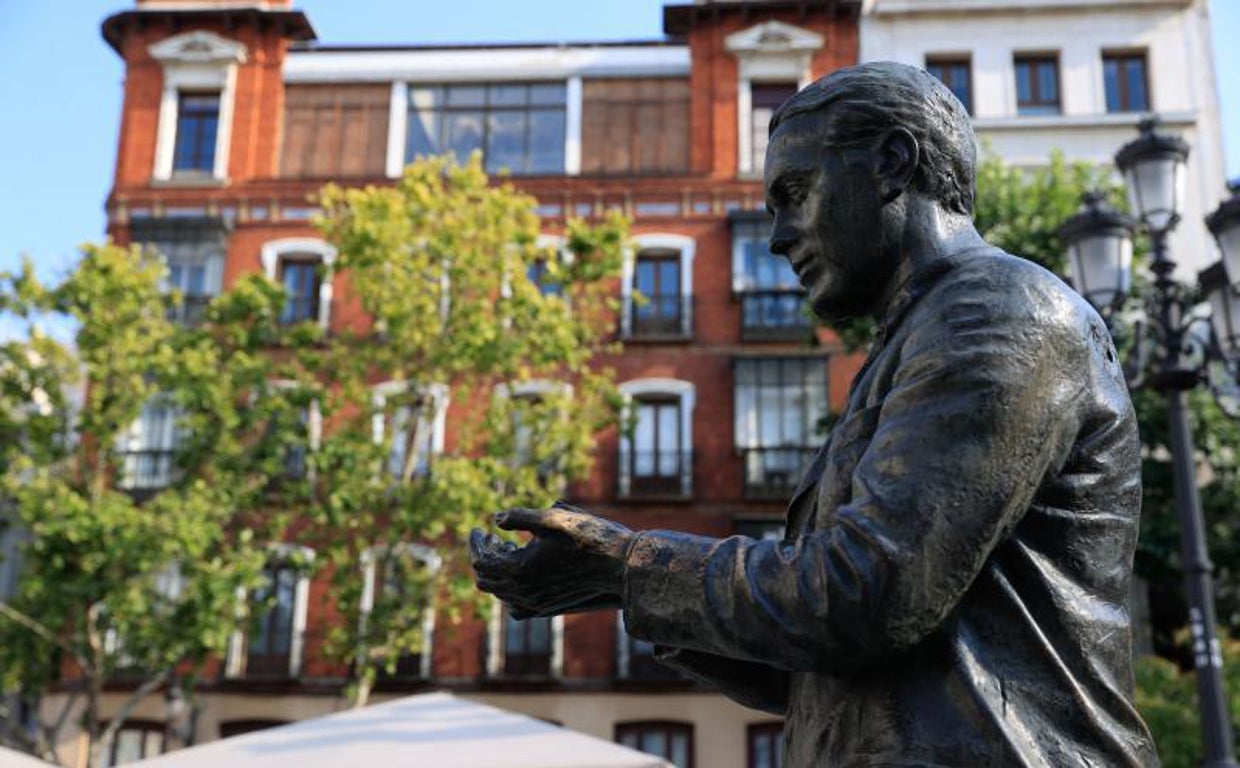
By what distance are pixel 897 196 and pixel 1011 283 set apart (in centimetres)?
24

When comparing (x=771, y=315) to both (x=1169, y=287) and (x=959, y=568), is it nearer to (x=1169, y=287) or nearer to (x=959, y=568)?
(x=1169, y=287)

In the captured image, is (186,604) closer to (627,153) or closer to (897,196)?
(627,153)

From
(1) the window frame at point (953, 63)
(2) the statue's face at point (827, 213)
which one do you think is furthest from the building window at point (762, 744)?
(2) the statue's face at point (827, 213)

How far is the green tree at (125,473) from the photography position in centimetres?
1847

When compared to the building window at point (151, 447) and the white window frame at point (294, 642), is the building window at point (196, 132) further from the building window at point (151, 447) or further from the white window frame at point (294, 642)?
the white window frame at point (294, 642)

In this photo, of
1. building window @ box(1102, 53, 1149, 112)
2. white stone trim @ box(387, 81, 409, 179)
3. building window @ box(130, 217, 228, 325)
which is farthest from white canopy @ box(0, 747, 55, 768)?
building window @ box(1102, 53, 1149, 112)

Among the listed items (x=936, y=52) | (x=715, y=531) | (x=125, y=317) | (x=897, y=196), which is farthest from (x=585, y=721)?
(x=897, y=196)

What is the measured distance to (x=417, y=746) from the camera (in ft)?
27.3

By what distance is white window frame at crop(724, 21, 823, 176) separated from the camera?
2731 cm

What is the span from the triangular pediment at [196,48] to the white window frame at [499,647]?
12.1 metres

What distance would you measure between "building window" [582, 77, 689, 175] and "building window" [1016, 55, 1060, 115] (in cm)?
641

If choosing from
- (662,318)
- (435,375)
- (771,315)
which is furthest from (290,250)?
(771,315)

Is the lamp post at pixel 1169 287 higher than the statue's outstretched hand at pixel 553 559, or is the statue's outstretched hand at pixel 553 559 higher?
the lamp post at pixel 1169 287

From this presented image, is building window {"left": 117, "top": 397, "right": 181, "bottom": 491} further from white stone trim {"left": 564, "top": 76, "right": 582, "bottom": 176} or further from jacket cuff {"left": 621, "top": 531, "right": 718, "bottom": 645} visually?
jacket cuff {"left": 621, "top": 531, "right": 718, "bottom": 645}
